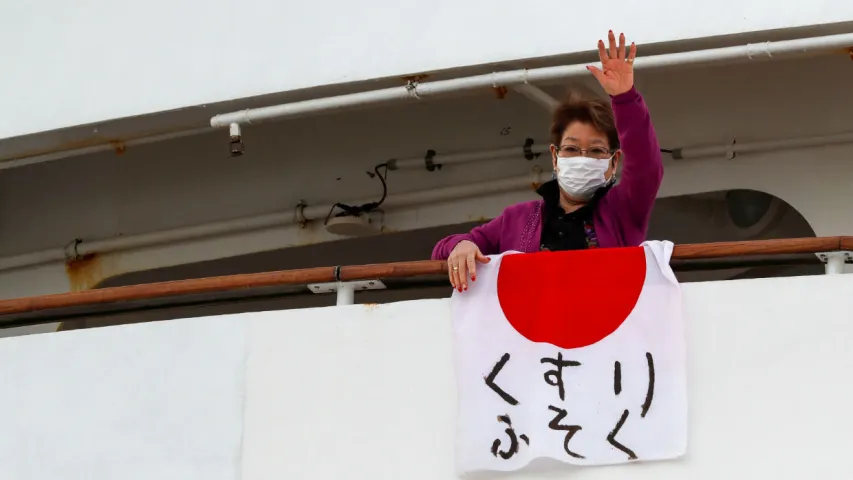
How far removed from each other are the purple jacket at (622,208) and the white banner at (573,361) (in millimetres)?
101

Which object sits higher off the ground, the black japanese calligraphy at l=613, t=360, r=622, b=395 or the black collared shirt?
the black collared shirt

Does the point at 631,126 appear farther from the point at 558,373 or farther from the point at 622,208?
the point at 558,373

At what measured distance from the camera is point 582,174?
236 centimetres

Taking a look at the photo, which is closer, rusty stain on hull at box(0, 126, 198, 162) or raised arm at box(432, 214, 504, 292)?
raised arm at box(432, 214, 504, 292)

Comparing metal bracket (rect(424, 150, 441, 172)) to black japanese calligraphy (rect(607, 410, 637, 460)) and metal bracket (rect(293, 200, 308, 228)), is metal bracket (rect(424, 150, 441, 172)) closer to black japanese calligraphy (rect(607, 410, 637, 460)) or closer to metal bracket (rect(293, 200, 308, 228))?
metal bracket (rect(293, 200, 308, 228))

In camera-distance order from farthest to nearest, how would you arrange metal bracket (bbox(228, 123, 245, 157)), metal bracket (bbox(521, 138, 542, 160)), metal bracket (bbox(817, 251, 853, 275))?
metal bracket (bbox(521, 138, 542, 160))
metal bracket (bbox(228, 123, 245, 157))
metal bracket (bbox(817, 251, 853, 275))

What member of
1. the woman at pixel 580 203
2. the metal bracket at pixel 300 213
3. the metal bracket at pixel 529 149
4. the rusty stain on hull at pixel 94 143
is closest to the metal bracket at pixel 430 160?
the metal bracket at pixel 529 149

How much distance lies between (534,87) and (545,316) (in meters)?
1.04

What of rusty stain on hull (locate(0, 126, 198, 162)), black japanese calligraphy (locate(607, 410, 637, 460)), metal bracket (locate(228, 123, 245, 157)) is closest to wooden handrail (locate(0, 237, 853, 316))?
black japanese calligraphy (locate(607, 410, 637, 460))

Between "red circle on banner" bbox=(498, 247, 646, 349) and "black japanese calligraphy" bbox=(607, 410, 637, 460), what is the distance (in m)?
0.16

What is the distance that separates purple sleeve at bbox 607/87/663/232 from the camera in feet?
7.23

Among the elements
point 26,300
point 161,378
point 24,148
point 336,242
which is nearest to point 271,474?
point 161,378

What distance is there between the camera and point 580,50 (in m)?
2.90

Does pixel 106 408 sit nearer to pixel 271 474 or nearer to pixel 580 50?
pixel 271 474
